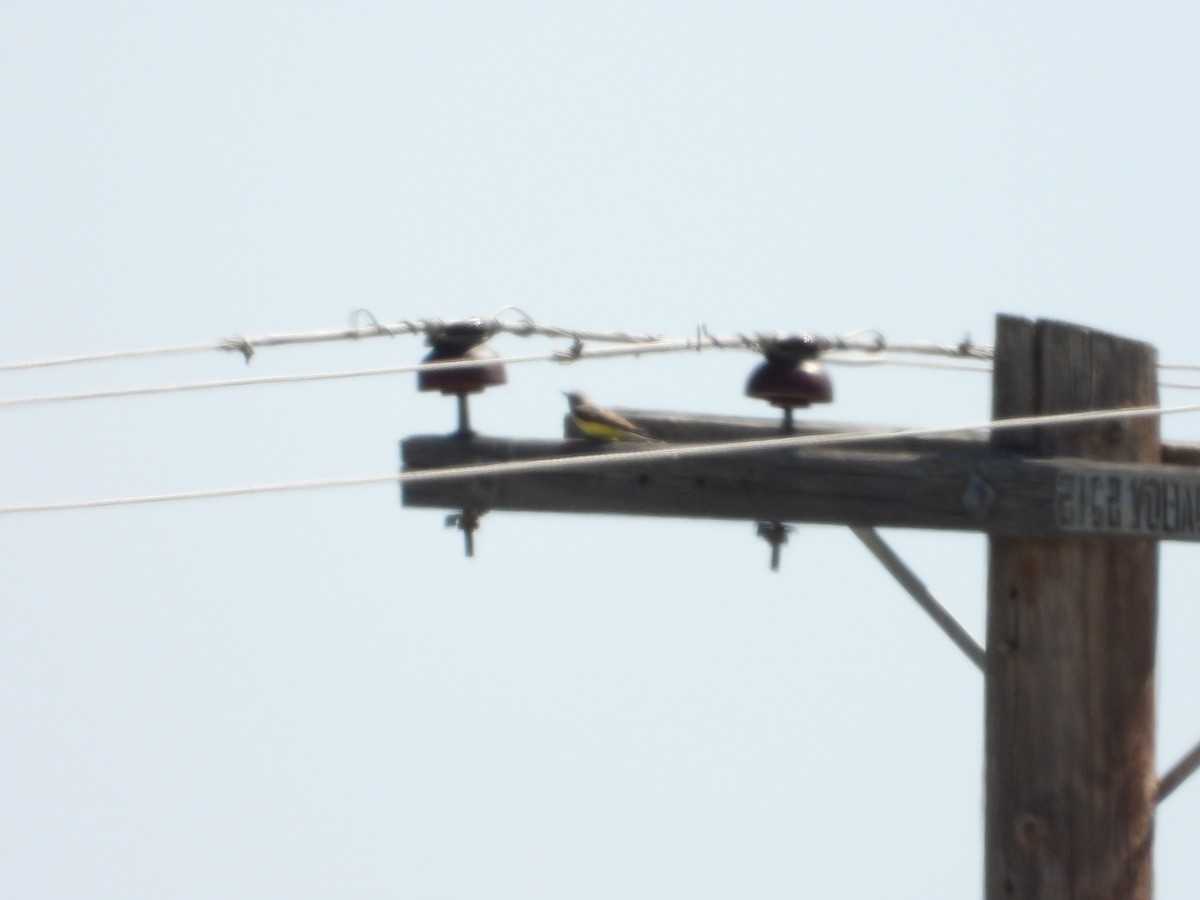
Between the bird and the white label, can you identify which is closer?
the white label

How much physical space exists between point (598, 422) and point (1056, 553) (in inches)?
67.0

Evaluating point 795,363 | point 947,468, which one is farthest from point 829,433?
point 947,468

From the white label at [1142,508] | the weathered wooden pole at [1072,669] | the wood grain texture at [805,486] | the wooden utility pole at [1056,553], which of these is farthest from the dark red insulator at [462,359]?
the white label at [1142,508]

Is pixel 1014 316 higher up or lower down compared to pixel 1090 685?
higher up

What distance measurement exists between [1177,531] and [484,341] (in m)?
2.27

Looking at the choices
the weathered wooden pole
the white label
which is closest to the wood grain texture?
the white label

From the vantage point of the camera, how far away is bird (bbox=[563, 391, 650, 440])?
783 cm

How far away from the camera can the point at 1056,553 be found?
6.84 meters

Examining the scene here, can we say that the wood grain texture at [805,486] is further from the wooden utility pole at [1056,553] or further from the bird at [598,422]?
the bird at [598,422]

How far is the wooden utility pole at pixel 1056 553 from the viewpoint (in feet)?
22.2

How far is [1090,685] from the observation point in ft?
22.2

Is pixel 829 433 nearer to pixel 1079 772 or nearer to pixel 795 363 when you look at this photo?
pixel 795 363

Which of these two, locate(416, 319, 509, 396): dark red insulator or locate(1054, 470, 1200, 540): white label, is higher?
locate(416, 319, 509, 396): dark red insulator

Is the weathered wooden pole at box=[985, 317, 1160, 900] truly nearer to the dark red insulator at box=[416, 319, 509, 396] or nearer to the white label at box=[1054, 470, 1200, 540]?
the white label at box=[1054, 470, 1200, 540]
